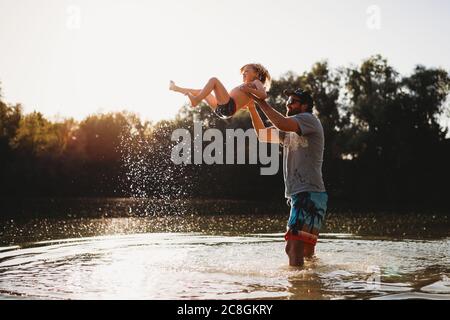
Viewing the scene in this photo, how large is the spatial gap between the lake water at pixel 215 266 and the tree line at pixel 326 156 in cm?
2915

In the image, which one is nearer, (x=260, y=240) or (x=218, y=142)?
(x=260, y=240)

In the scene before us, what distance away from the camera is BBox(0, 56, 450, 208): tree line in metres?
44.0

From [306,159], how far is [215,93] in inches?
51.1

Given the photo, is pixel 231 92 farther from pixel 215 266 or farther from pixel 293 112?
pixel 215 266

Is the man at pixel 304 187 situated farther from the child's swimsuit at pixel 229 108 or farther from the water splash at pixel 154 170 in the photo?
the water splash at pixel 154 170

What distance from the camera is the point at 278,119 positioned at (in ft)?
22.8

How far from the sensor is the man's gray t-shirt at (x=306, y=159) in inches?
290

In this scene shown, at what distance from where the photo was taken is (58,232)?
13.1 metres

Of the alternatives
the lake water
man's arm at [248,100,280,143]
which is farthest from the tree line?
man's arm at [248,100,280,143]

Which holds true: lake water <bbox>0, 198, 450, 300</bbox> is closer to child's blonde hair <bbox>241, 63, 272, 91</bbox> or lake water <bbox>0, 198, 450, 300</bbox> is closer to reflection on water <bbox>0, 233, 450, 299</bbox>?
reflection on water <bbox>0, 233, 450, 299</bbox>
